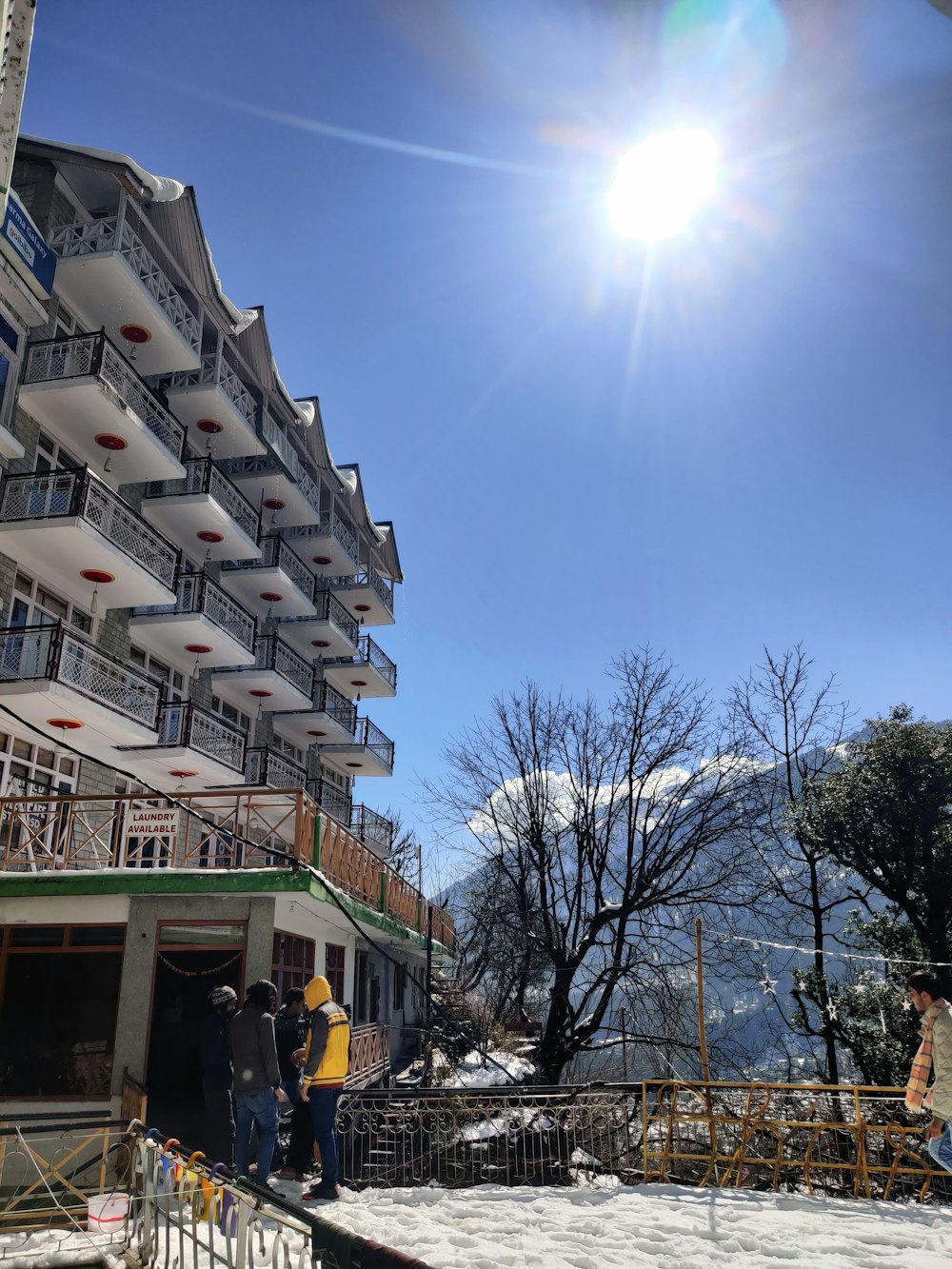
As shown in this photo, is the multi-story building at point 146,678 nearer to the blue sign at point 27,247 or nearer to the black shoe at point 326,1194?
the blue sign at point 27,247

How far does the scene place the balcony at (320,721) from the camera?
96.1 feet

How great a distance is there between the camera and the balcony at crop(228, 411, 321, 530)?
88.1 ft

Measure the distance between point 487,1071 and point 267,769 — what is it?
9454mm

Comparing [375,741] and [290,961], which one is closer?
[290,961]

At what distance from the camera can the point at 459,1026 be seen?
2420 centimetres

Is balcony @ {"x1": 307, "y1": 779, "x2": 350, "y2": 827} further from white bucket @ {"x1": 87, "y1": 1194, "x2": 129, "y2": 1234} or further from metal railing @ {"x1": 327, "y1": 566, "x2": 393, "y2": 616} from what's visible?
white bucket @ {"x1": 87, "y1": 1194, "x2": 129, "y2": 1234}

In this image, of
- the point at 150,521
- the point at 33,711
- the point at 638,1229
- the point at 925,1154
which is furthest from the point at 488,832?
the point at 638,1229

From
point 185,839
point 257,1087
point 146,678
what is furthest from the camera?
point 146,678

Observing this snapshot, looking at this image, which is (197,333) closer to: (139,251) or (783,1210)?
(139,251)

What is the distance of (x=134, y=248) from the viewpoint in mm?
19188

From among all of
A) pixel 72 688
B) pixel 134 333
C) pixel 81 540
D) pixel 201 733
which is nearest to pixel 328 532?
pixel 201 733

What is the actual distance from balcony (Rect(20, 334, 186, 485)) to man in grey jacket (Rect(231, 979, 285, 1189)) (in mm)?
13392

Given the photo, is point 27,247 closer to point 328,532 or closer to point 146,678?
point 146,678

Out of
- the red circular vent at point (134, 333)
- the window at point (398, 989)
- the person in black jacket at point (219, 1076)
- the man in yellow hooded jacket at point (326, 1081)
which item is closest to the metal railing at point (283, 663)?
the red circular vent at point (134, 333)
